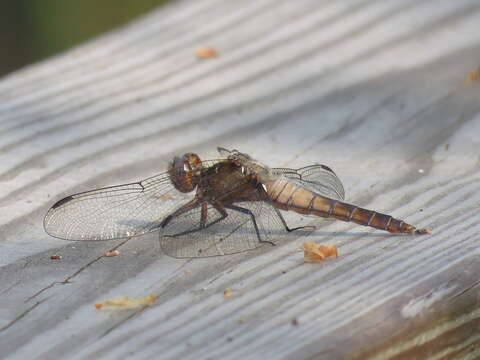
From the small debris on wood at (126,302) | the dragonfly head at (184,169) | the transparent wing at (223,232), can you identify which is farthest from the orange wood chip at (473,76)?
the small debris on wood at (126,302)

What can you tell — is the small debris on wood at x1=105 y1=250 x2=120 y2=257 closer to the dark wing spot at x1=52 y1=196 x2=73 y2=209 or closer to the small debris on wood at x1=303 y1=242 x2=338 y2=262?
the dark wing spot at x1=52 y1=196 x2=73 y2=209

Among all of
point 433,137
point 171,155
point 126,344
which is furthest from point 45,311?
point 433,137

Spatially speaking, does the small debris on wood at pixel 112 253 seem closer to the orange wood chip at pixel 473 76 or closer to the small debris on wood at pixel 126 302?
the small debris on wood at pixel 126 302

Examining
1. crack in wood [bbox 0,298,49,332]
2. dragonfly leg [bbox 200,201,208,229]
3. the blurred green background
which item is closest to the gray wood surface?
crack in wood [bbox 0,298,49,332]

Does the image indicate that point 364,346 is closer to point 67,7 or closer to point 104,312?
point 104,312

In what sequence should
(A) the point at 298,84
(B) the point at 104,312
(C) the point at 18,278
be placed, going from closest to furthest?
(B) the point at 104,312
(C) the point at 18,278
(A) the point at 298,84
